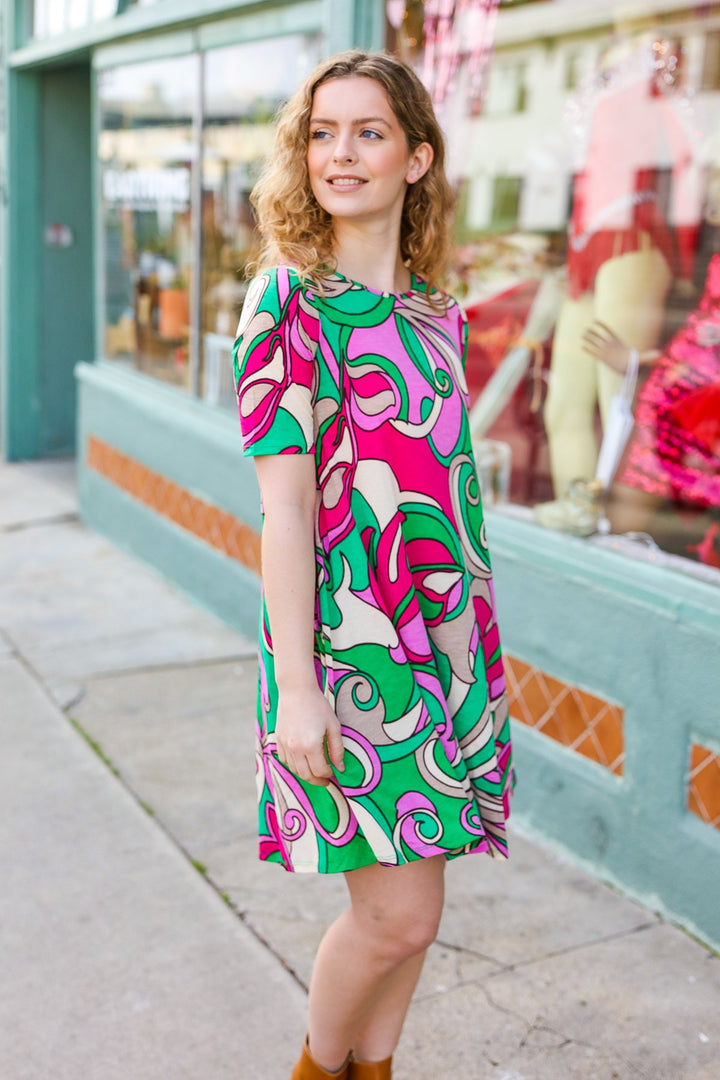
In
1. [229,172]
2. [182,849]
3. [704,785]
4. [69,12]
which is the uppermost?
[69,12]

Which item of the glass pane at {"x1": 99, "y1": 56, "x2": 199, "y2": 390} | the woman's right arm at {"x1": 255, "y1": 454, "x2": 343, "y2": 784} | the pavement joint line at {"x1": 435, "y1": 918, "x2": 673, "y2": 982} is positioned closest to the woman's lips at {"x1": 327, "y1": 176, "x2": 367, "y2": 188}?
the woman's right arm at {"x1": 255, "y1": 454, "x2": 343, "y2": 784}

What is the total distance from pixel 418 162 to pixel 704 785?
1737mm

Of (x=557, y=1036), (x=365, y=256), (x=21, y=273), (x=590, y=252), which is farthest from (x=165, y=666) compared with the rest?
(x=21, y=273)

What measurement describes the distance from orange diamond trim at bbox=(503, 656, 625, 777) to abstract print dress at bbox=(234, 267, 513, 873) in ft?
4.64

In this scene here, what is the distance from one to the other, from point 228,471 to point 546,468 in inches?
70.6

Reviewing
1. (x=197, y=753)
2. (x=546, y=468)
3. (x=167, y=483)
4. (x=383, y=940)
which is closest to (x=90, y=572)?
(x=167, y=483)

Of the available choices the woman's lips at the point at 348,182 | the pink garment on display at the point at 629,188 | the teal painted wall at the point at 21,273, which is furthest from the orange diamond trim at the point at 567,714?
the teal painted wall at the point at 21,273

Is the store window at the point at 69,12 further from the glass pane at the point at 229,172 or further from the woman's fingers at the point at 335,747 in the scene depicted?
the woman's fingers at the point at 335,747

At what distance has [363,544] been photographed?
1.87 meters

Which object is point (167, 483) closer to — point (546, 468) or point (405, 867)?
point (546, 468)

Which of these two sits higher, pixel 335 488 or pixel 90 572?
pixel 335 488

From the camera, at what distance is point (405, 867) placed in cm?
192

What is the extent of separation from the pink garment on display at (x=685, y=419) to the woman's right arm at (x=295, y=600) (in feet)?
6.46

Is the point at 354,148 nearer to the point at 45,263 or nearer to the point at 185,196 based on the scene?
the point at 185,196
